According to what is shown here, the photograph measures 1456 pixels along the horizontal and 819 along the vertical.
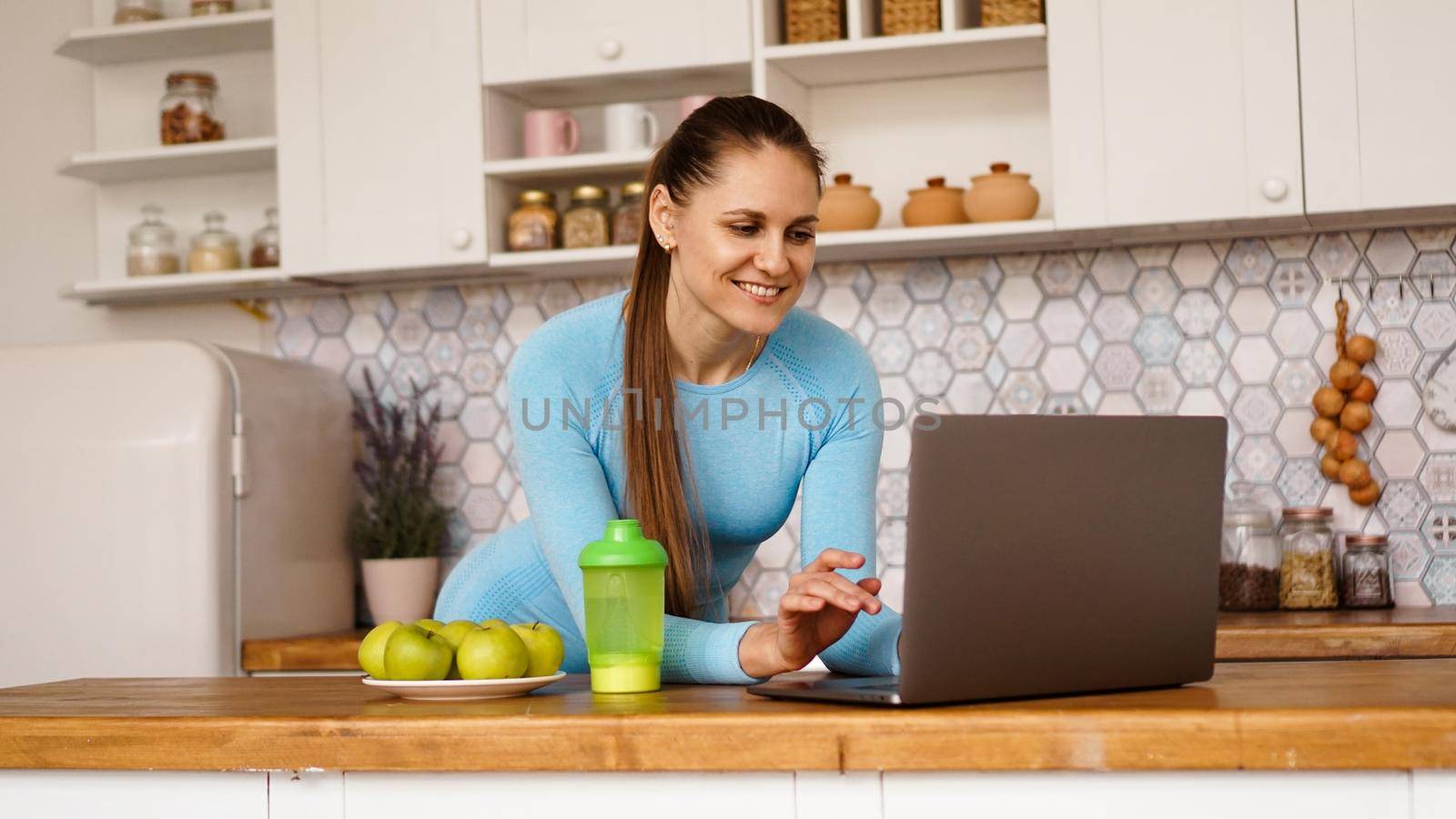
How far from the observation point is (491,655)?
132cm

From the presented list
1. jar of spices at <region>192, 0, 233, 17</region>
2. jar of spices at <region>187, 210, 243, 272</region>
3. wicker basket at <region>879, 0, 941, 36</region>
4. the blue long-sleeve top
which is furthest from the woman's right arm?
jar of spices at <region>192, 0, 233, 17</region>

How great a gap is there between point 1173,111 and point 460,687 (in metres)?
1.84

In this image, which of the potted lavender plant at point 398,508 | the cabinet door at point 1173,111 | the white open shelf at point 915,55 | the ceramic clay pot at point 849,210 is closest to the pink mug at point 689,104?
the white open shelf at point 915,55

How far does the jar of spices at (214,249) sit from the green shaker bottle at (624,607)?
6.89ft

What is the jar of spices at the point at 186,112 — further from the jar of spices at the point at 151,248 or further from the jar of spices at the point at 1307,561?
the jar of spices at the point at 1307,561

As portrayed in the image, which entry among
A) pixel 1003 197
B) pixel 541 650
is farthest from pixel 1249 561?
pixel 541 650

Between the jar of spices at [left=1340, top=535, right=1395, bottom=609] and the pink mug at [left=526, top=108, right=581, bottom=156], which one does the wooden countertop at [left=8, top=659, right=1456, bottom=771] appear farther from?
the pink mug at [left=526, top=108, right=581, bottom=156]

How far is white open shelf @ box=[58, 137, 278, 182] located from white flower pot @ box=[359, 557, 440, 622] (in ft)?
2.84

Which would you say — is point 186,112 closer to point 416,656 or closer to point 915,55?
point 915,55

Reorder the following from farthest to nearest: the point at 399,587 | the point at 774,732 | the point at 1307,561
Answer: the point at 399,587
the point at 1307,561
the point at 774,732

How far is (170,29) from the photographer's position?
3.12 metres

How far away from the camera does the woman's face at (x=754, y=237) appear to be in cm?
158

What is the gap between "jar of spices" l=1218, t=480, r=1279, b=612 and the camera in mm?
2693

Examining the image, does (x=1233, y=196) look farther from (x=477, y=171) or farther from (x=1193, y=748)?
(x=1193, y=748)
